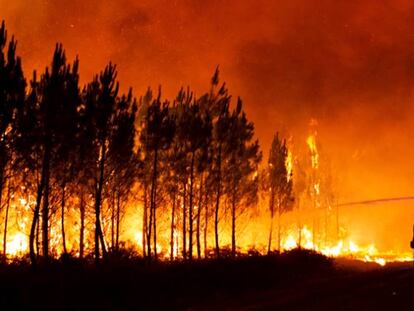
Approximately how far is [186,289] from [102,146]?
7.59 m

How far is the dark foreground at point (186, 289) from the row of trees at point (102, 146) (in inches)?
119

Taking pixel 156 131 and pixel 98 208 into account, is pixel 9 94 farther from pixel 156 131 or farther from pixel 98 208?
pixel 156 131

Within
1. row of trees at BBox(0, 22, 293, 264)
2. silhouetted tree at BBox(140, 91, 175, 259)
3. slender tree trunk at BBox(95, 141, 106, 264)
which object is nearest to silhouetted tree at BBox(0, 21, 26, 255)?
row of trees at BBox(0, 22, 293, 264)

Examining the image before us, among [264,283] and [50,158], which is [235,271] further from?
[50,158]

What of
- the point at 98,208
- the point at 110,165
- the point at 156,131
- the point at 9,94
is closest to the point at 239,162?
the point at 156,131

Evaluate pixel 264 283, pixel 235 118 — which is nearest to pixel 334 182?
pixel 235 118

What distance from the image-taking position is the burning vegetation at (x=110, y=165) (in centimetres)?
1875

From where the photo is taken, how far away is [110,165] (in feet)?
79.2

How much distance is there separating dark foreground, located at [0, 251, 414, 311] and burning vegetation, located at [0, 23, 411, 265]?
307 centimetres

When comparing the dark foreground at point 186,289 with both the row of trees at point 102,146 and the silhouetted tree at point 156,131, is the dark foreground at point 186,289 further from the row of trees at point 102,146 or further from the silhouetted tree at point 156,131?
the silhouetted tree at point 156,131

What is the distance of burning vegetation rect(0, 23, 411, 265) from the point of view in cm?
1875

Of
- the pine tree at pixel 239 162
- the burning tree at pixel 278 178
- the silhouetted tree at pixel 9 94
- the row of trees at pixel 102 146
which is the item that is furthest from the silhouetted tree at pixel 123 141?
the burning tree at pixel 278 178

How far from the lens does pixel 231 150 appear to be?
106 feet

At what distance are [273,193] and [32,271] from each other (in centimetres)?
2980
